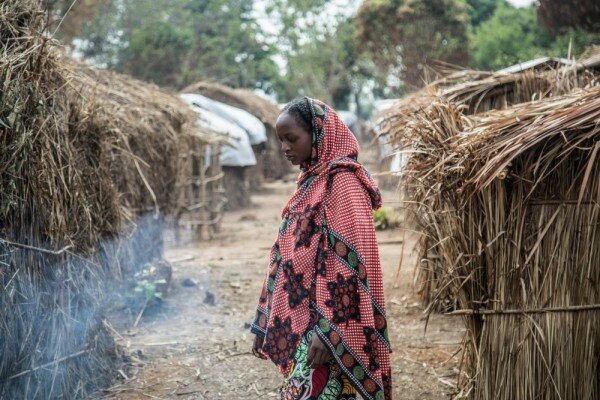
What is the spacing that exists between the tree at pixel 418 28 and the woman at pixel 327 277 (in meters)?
19.4

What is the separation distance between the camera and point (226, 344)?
549 cm

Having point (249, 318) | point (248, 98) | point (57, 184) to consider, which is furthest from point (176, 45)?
point (57, 184)

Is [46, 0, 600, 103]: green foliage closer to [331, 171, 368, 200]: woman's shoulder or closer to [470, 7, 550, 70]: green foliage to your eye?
[470, 7, 550, 70]: green foliage

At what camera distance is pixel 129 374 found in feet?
15.6

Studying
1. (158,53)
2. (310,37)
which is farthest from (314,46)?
(158,53)

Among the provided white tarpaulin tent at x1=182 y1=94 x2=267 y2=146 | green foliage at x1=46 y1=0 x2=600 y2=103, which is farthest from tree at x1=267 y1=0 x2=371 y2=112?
white tarpaulin tent at x1=182 y1=94 x2=267 y2=146

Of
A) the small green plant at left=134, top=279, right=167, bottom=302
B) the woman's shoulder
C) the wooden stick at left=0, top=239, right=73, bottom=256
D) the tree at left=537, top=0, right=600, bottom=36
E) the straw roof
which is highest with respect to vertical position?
the tree at left=537, top=0, right=600, bottom=36

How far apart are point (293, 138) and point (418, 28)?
66.3 feet

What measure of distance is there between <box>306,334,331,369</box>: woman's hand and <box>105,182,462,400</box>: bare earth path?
6.26 feet

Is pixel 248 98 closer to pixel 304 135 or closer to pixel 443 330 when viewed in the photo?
pixel 443 330

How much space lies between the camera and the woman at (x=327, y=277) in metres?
2.57

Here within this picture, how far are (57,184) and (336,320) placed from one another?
2146mm

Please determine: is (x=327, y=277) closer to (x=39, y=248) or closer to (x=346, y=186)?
(x=346, y=186)

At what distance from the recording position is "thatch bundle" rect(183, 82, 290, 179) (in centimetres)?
1917
